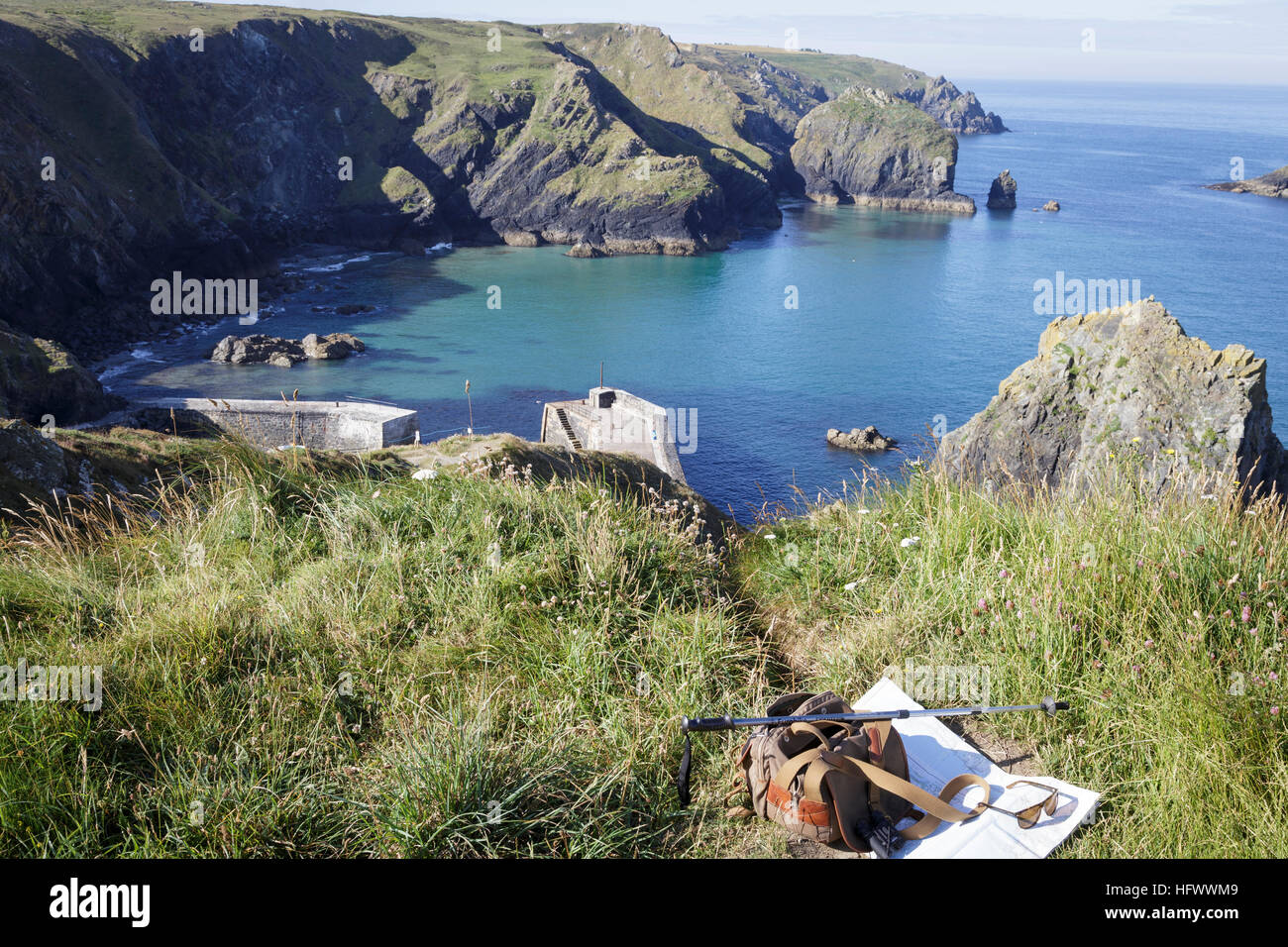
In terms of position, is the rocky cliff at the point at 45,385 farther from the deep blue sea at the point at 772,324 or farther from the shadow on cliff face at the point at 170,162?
the shadow on cliff face at the point at 170,162

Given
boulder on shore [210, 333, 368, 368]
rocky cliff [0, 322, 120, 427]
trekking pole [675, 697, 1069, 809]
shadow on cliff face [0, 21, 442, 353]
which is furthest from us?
shadow on cliff face [0, 21, 442, 353]

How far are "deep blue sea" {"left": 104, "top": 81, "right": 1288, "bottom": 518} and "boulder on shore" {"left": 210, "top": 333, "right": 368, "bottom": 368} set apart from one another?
1120mm

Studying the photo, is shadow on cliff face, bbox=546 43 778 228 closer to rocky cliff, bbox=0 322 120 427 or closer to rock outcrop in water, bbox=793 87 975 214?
rock outcrop in water, bbox=793 87 975 214

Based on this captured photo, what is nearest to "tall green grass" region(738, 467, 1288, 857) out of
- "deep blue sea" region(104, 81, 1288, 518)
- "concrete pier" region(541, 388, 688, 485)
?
"deep blue sea" region(104, 81, 1288, 518)

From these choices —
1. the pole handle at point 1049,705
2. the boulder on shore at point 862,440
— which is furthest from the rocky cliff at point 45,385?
Result: the pole handle at point 1049,705

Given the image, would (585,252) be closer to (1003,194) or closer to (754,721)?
(1003,194)

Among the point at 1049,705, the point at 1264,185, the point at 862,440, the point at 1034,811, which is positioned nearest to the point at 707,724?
the point at 1034,811

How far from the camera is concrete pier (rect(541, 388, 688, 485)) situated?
38.1m

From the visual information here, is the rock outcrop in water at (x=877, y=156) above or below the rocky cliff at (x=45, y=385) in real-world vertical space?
above

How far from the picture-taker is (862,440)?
47219mm

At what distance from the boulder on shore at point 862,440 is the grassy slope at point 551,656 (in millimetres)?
41360

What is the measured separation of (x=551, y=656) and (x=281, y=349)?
60.5m

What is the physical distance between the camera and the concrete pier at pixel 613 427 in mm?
38125

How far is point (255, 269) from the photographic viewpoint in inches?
3098
